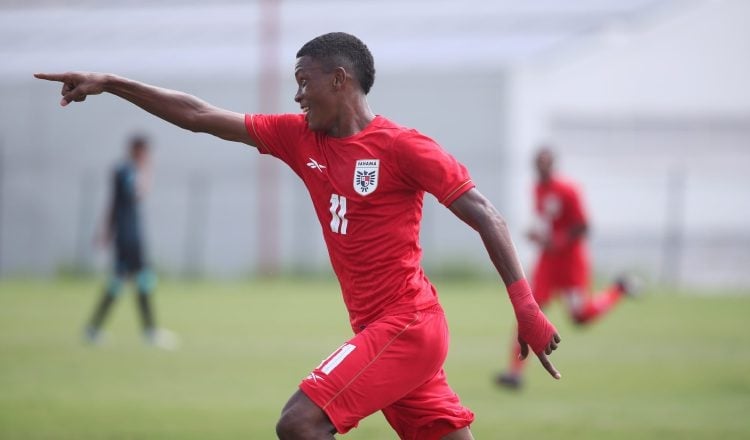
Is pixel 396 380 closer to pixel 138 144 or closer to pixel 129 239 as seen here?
pixel 138 144

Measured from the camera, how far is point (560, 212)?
14.1 meters

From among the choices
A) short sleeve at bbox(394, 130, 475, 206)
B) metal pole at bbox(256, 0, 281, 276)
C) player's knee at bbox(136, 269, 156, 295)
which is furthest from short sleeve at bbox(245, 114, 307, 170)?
metal pole at bbox(256, 0, 281, 276)

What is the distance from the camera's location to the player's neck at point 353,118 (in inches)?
235

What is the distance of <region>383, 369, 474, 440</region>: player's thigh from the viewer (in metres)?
5.85

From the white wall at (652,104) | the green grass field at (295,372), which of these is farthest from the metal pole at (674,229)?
the green grass field at (295,372)

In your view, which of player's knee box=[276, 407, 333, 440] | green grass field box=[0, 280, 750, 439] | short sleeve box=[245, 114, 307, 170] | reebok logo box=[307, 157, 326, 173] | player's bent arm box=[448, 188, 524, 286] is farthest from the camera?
green grass field box=[0, 280, 750, 439]

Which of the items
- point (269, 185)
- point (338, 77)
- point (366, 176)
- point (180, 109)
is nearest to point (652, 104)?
point (269, 185)

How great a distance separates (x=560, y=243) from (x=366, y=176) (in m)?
8.46

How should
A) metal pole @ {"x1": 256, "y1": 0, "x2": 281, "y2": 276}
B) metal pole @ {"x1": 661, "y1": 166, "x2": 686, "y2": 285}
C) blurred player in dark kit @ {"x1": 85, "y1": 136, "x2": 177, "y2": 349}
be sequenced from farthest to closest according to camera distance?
metal pole @ {"x1": 256, "y1": 0, "x2": 281, "y2": 276}, metal pole @ {"x1": 661, "y1": 166, "x2": 686, "y2": 285}, blurred player in dark kit @ {"x1": 85, "y1": 136, "x2": 177, "y2": 349}

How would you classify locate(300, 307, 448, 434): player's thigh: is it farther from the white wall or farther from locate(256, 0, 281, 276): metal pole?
the white wall

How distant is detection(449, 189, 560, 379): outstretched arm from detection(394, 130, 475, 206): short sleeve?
6 cm

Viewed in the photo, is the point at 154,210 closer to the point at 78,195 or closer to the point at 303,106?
the point at 78,195

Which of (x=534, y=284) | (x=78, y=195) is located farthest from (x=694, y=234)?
(x=534, y=284)

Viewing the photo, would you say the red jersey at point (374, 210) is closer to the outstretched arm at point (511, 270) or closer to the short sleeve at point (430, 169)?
the short sleeve at point (430, 169)
